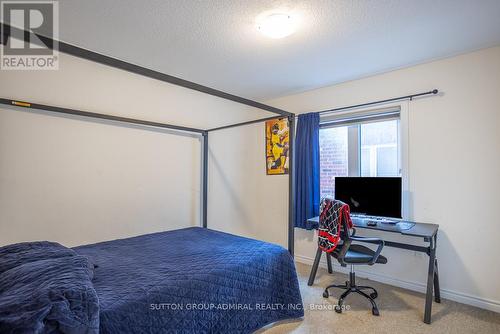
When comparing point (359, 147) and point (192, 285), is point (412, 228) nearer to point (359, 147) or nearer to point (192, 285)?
point (359, 147)

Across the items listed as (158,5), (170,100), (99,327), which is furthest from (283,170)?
(99,327)

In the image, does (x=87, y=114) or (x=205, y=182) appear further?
(x=205, y=182)

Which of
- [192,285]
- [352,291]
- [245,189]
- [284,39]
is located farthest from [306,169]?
[192,285]

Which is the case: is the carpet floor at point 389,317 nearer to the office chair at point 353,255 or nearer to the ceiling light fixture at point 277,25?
the office chair at point 353,255

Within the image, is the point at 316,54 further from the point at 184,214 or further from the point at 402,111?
the point at 184,214

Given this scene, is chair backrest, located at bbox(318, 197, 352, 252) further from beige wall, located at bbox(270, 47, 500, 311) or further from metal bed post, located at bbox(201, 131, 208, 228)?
metal bed post, located at bbox(201, 131, 208, 228)

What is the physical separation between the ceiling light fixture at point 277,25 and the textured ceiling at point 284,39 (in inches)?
2.5

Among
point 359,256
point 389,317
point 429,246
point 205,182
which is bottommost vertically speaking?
point 389,317

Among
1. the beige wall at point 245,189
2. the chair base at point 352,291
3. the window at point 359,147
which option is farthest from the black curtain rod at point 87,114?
the chair base at point 352,291

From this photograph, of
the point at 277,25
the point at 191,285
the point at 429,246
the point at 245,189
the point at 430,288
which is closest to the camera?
the point at 191,285

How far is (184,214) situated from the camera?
3377 mm

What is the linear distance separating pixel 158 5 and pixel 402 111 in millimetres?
2506

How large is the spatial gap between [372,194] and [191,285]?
2082mm

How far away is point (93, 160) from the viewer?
2588mm
